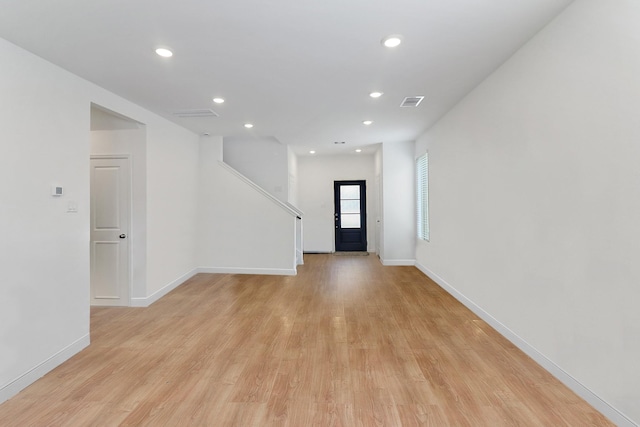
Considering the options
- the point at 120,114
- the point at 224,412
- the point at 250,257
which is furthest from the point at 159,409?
the point at 250,257

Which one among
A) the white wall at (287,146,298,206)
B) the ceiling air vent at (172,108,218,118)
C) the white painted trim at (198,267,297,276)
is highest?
the ceiling air vent at (172,108,218,118)

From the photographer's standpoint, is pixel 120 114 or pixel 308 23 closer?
pixel 308 23

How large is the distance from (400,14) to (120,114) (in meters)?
3.39

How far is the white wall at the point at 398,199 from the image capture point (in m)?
6.84

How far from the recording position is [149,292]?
14.6 ft

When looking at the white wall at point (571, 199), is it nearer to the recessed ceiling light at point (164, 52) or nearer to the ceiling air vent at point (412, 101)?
the ceiling air vent at point (412, 101)

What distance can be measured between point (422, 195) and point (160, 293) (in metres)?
4.94

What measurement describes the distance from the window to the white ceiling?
1958mm

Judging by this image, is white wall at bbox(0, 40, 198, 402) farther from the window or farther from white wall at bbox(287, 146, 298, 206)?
the window

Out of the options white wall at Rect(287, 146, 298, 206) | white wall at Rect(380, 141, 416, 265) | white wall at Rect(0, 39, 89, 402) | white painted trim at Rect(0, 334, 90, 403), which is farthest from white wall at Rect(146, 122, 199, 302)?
white wall at Rect(380, 141, 416, 265)

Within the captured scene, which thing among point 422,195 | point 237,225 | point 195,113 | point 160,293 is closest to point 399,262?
point 422,195

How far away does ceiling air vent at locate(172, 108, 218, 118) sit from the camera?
14.7ft

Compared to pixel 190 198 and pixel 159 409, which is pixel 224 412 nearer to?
pixel 159 409

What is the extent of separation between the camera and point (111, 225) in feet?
14.4
